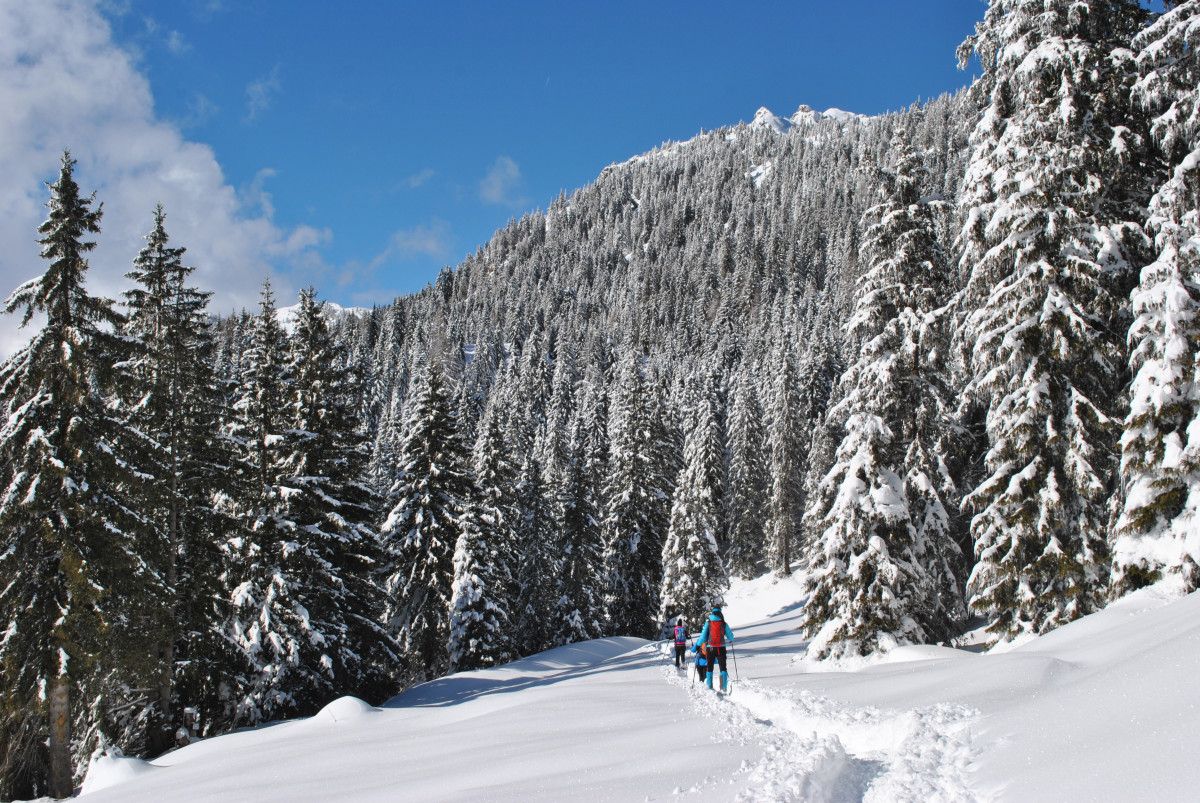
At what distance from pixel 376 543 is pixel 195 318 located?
9.36 meters

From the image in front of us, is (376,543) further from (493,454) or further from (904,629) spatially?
(904,629)

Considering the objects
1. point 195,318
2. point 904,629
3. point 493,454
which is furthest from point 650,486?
point 195,318

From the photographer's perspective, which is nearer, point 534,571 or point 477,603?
point 477,603

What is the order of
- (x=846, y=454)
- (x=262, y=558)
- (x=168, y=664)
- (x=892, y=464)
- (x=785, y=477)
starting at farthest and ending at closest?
(x=785, y=477) < (x=262, y=558) < (x=892, y=464) < (x=168, y=664) < (x=846, y=454)

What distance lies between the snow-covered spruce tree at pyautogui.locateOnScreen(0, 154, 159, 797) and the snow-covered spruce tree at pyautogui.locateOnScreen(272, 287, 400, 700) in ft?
12.5

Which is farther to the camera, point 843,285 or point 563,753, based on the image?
point 843,285

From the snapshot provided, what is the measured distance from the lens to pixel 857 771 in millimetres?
7141

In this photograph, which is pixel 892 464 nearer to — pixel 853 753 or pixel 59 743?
pixel 853 753

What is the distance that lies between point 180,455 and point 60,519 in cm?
408

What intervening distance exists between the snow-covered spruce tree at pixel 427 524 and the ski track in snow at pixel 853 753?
727 inches

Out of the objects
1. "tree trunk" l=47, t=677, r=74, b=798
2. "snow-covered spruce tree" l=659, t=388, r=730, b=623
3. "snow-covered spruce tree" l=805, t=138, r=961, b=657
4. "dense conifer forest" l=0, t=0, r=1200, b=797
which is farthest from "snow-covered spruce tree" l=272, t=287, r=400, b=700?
"snow-covered spruce tree" l=659, t=388, r=730, b=623

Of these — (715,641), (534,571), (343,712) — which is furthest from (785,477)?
(343,712)

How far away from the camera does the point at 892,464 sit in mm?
17672

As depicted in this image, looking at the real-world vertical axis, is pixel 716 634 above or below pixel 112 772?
above
